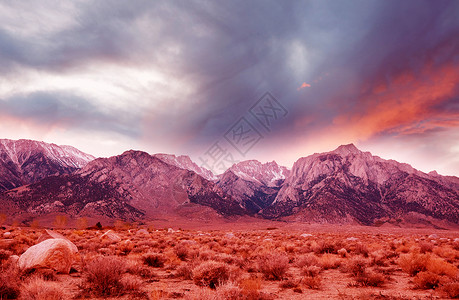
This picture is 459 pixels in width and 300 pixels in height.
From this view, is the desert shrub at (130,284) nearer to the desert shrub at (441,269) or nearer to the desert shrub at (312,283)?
the desert shrub at (312,283)

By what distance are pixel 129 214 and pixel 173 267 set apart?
142 m

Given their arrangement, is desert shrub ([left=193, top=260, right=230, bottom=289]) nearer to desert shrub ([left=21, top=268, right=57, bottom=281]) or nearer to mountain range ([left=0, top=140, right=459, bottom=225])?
desert shrub ([left=21, top=268, right=57, bottom=281])

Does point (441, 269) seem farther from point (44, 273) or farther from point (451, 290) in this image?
point (44, 273)

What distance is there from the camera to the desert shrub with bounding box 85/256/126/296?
7400mm

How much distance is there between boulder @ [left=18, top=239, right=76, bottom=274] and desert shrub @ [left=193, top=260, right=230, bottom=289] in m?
5.68

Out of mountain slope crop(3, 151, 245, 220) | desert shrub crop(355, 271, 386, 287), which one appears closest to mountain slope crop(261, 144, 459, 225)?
mountain slope crop(3, 151, 245, 220)

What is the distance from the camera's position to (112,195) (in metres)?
150

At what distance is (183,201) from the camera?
178 meters

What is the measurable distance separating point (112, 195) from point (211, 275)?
6331 inches

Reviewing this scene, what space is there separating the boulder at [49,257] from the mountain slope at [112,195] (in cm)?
13678

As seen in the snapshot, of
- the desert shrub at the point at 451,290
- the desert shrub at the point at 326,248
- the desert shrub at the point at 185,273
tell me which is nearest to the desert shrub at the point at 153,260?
the desert shrub at the point at 185,273

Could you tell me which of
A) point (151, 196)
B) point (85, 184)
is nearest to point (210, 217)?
point (151, 196)

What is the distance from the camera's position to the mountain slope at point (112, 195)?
133 m

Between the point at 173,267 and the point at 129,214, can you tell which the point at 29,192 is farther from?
the point at 173,267
